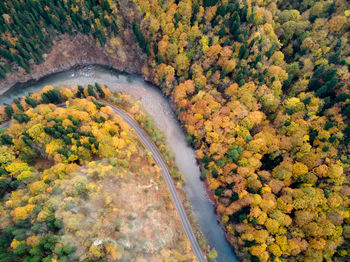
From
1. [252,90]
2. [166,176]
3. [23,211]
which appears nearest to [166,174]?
[166,176]

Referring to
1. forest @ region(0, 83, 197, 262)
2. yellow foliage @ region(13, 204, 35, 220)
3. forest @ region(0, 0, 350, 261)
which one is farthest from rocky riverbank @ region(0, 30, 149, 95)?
yellow foliage @ region(13, 204, 35, 220)

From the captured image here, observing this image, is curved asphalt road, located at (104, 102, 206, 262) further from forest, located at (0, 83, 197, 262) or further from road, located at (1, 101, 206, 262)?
forest, located at (0, 83, 197, 262)

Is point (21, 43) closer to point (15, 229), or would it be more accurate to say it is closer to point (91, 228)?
point (15, 229)

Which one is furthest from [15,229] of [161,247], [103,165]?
[161,247]

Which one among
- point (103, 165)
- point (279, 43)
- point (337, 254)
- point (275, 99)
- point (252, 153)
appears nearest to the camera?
point (337, 254)

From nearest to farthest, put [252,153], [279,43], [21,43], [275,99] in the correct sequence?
[252,153]
[275,99]
[279,43]
[21,43]

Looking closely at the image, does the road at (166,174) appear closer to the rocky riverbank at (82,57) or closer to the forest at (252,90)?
the forest at (252,90)

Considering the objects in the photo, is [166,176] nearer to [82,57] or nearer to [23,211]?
[23,211]
